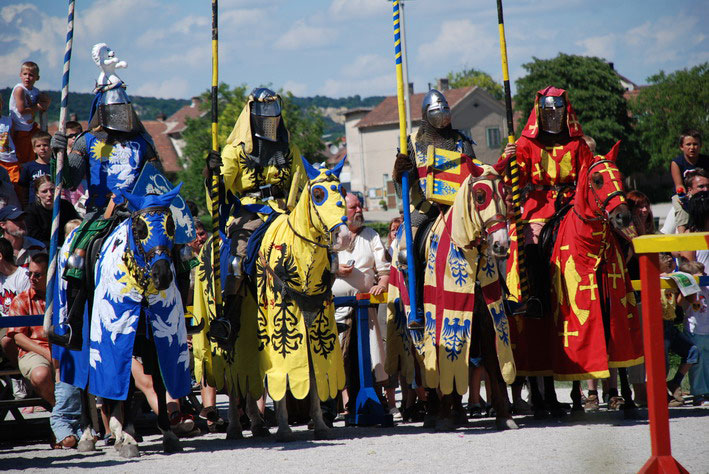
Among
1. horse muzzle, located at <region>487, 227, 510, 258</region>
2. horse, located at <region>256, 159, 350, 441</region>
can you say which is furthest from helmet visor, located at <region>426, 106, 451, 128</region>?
horse muzzle, located at <region>487, 227, 510, 258</region>

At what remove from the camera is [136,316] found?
24.7 ft

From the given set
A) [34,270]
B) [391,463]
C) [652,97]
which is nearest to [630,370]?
[391,463]

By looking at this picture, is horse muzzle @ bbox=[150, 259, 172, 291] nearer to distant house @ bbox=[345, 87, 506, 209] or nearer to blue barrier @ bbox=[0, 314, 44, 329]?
blue barrier @ bbox=[0, 314, 44, 329]

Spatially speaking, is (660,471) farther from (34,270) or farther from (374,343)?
(34,270)

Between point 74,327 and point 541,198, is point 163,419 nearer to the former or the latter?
point 74,327

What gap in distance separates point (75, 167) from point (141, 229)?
129 centimetres

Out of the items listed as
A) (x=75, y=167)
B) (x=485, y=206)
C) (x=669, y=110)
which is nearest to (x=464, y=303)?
(x=485, y=206)

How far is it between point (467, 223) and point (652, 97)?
188 feet

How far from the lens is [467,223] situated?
7.97 meters

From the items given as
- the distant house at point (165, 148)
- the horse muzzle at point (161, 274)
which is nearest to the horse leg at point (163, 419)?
the horse muzzle at point (161, 274)

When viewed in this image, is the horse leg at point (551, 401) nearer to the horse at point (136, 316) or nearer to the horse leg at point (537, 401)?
the horse leg at point (537, 401)

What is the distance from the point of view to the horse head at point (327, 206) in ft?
25.5

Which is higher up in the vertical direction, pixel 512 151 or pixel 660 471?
pixel 512 151

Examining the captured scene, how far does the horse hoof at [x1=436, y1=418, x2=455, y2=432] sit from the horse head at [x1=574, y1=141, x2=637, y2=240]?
2.22 m
